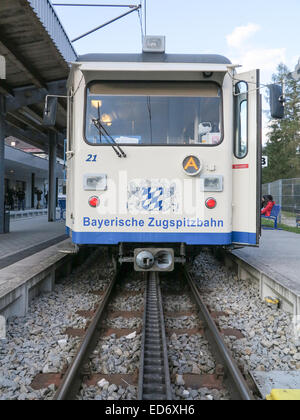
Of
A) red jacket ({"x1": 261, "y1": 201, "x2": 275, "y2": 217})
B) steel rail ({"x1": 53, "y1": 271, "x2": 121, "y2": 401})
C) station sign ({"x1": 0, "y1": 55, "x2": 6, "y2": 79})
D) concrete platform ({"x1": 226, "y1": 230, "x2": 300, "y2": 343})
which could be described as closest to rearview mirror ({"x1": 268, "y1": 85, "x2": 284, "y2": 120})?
concrete platform ({"x1": 226, "y1": 230, "x2": 300, "y2": 343})

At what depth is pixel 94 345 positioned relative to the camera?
3812mm

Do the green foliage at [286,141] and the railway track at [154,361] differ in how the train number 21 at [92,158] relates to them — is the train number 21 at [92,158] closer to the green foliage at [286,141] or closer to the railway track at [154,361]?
the railway track at [154,361]

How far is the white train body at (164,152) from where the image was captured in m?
4.89

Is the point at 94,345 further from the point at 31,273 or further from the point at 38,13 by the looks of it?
the point at 38,13

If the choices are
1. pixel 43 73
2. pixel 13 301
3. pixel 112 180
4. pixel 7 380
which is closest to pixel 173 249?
pixel 112 180

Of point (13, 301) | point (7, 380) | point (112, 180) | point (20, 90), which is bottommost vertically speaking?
point (7, 380)

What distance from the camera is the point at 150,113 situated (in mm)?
4992

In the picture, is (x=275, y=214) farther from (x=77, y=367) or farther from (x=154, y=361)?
(x=77, y=367)

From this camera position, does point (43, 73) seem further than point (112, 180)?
Yes

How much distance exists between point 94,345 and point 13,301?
4.48 ft

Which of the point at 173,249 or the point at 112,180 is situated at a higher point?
the point at 112,180

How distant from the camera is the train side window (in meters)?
5.10

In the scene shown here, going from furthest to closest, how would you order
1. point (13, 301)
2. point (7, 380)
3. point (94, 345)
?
point (13, 301) → point (94, 345) → point (7, 380)
